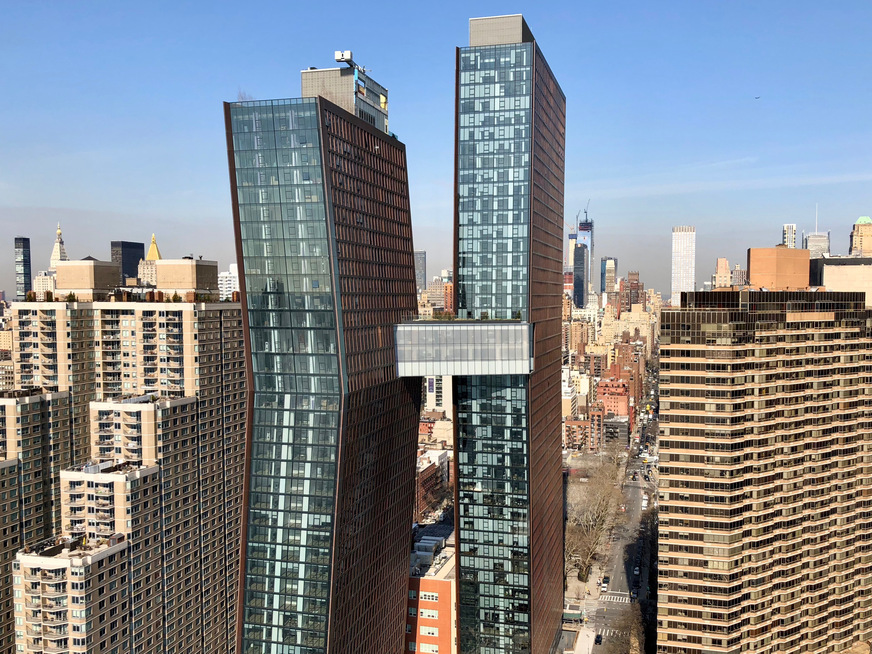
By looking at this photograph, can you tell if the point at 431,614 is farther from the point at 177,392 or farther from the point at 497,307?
the point at 177,392

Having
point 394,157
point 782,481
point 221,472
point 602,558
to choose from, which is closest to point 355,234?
point 394,157

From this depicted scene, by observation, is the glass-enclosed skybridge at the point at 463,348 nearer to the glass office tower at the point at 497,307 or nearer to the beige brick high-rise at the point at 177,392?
the glass office tower at the point at 497,307

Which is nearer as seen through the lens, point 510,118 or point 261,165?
point 261,165

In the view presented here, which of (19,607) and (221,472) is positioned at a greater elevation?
(221,472)

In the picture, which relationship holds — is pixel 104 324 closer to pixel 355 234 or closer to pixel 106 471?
pixel 106 471

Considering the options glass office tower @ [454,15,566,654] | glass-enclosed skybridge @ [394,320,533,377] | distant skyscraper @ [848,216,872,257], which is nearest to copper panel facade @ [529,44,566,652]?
glass office tower @ [454,15,566,654]

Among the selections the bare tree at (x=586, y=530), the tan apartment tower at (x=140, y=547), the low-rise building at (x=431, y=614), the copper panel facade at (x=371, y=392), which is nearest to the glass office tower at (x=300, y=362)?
the copper panel facade at (x=371, y=392)

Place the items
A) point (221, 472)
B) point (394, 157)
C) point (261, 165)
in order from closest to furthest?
point (261, 165) → point (394, 157) → point (221, 472)
